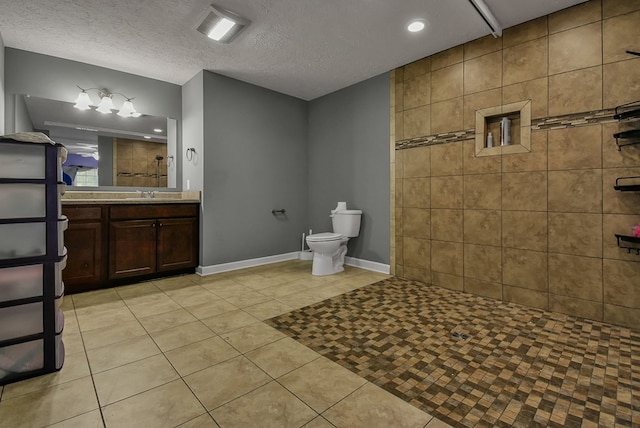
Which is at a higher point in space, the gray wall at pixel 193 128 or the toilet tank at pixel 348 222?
the gray wall at pixel 193 128

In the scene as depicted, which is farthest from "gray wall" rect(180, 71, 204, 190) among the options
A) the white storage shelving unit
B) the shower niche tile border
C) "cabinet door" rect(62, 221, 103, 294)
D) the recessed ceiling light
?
the shower niche tile border

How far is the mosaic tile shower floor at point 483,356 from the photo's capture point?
1.30 metres

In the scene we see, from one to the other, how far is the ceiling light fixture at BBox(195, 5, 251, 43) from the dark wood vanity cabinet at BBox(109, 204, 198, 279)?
72.3 inches

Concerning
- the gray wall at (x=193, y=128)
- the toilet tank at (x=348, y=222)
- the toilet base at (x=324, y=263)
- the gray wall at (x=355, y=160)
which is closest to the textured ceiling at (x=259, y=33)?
the gray wall at (x=193, y=128)

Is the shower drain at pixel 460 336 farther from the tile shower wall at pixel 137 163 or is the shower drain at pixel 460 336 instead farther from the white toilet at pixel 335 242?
the tile shower wall at pixel 137 163

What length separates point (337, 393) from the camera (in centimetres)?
140

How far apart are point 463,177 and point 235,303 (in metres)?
2.47

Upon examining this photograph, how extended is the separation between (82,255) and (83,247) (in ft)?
0.25

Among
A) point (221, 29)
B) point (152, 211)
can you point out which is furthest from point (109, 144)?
point (221, 29)

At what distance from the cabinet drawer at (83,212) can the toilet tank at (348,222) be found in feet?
8.40

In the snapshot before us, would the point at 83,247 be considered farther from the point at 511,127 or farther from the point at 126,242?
the point at 511,127

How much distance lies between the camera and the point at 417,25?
2.57 metres

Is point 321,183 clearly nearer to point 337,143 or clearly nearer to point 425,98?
point 337,143

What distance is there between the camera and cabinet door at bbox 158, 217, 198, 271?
3320mm
